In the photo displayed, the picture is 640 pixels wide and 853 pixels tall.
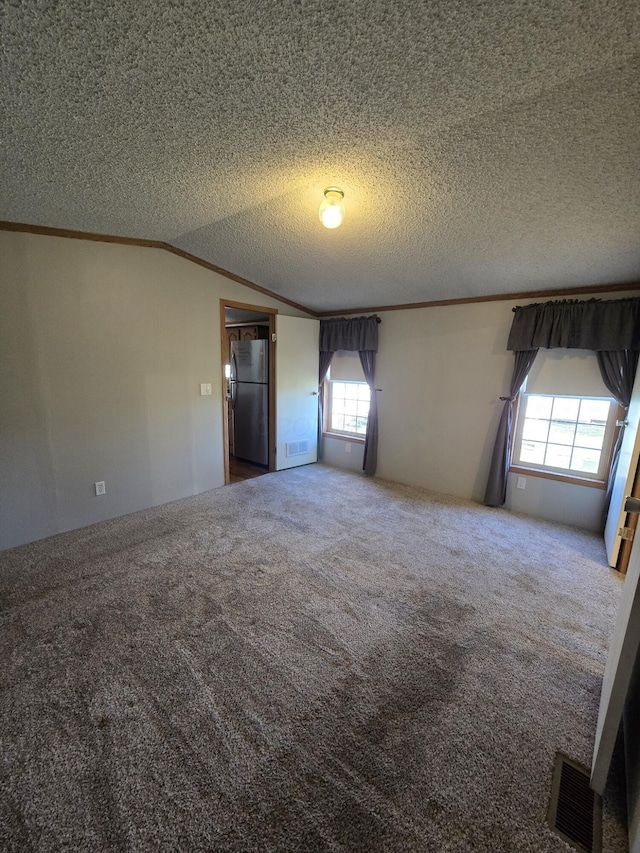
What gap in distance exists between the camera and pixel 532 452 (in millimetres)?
3520

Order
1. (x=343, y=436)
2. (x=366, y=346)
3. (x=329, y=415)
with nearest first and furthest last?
(x=366, y=346)
(x=343, y=436)
(x=329, y=415)

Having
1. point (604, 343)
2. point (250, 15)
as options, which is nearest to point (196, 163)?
point (250, 15)

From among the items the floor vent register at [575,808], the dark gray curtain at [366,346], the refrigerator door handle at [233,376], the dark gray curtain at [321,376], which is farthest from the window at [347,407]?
the floor vent register at [575,808]

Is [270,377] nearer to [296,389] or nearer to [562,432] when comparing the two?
[296,389]

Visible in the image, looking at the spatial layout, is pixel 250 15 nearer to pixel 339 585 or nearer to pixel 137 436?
pixel 339 585

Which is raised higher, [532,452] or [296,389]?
[296,389]

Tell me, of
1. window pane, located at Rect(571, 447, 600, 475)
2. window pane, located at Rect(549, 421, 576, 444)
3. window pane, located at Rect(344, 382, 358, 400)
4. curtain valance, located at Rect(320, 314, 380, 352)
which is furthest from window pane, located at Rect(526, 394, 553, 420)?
window pane, located at Rect(344, 382, 358, 400)

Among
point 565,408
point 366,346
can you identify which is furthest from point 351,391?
point 565,408

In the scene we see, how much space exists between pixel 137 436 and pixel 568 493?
4.07 m

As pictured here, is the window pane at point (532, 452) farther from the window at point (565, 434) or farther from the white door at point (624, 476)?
the white door at point (624, 476)

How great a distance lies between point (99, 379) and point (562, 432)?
168 inches

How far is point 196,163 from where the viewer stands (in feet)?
6.06

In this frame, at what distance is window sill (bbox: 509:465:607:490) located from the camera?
313cm

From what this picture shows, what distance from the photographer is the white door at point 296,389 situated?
4418 mm
